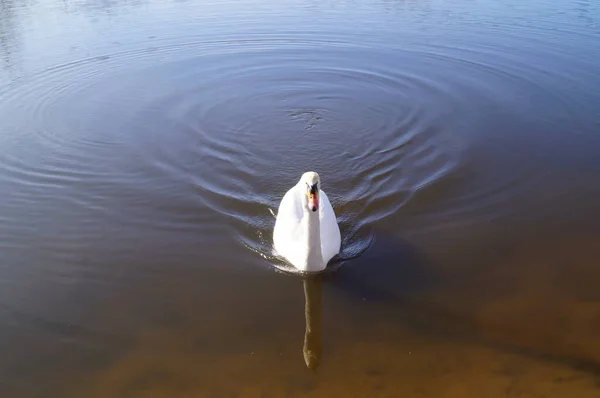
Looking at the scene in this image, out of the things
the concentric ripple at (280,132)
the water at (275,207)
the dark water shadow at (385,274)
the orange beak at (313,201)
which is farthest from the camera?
the concentric ripple at (280,132)

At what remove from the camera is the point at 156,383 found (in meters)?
6.69

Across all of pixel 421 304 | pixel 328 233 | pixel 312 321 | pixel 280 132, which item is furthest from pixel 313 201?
pixel 280 132

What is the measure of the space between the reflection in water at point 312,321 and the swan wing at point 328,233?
40 cm

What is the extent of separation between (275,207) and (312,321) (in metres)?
3.00

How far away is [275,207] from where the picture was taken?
33.2ft

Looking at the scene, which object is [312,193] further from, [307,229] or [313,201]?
[307,229]

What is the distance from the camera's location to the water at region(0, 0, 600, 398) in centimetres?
693

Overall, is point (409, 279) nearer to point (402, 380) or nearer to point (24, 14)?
point (402, 380)

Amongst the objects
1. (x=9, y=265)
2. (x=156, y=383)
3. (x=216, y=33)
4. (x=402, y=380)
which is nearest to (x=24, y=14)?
(x=216, y=33)

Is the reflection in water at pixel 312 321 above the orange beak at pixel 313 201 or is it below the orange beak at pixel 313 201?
below

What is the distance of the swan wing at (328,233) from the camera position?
8367mm

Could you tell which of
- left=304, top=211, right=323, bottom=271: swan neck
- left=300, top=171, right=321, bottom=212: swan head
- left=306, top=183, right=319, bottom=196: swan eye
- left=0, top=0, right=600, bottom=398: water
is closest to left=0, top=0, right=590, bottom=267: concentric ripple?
left=0, top=0, right=600, bottom=398: water

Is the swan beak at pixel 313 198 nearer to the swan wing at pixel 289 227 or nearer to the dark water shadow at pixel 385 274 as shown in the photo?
the swan wing at pixel 289 227

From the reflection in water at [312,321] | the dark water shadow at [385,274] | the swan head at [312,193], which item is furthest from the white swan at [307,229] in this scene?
the dark water shadow at [385,274]
